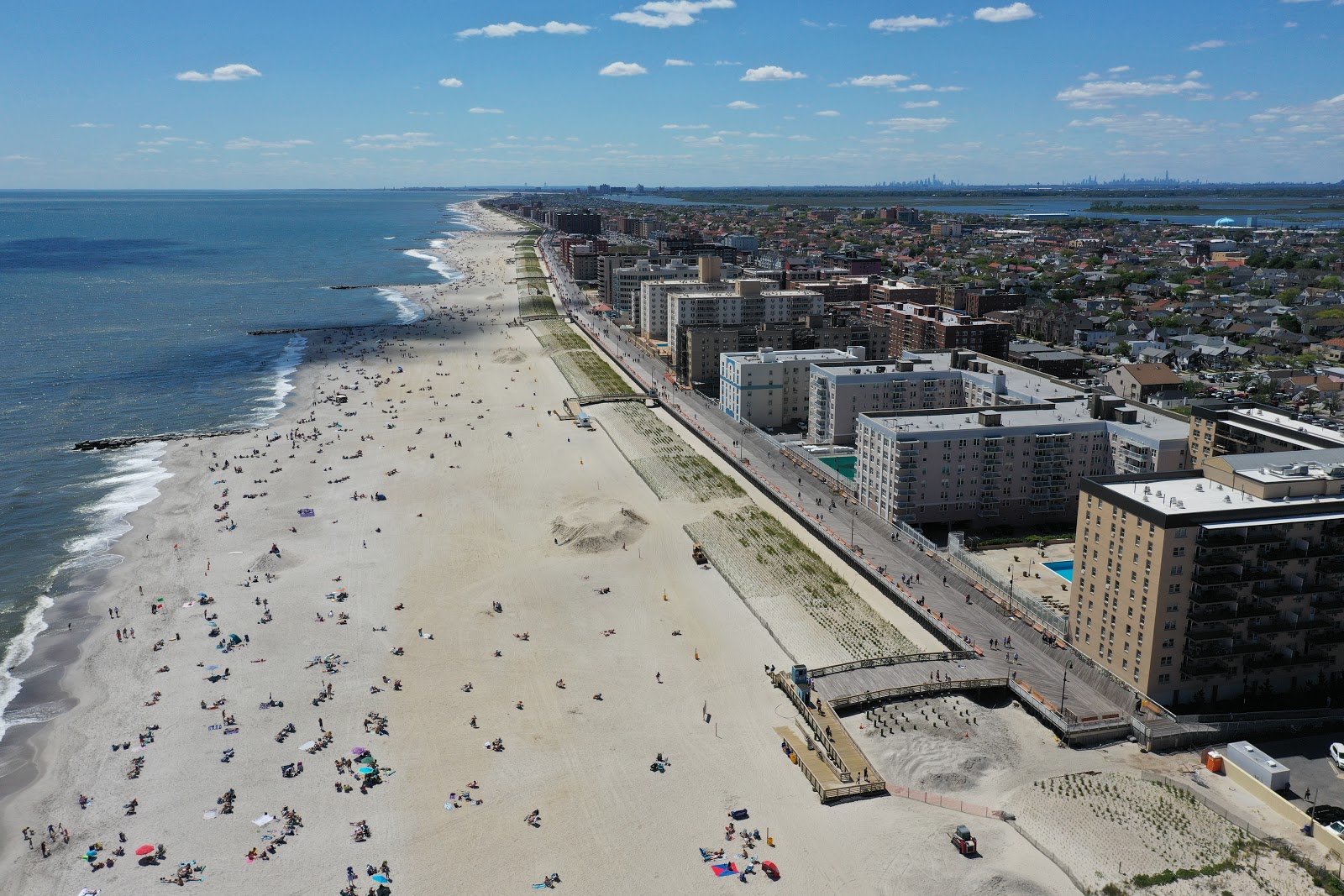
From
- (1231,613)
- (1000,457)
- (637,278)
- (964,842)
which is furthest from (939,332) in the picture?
(964,842)

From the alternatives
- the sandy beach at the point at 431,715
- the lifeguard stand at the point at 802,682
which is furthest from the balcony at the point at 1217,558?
the lifeguard stand at the point at 802,682

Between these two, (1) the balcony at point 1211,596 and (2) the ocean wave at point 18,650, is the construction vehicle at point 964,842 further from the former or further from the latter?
(2) the ocean wave at point 18,650

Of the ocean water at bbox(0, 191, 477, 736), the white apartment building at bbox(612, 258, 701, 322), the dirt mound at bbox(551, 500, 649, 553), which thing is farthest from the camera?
the white apartment building at bbox(612, 258, 701, 322)

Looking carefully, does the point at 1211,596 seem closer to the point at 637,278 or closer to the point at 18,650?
the point at 18,650

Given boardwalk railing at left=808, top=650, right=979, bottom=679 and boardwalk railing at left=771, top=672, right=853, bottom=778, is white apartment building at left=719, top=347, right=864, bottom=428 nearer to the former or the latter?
boardwalk railing at left=808, top=650, right=979, bottom=679

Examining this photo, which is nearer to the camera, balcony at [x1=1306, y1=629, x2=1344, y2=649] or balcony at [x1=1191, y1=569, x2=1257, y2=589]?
balcony at [x1=1191, y1=569, x2=1257, y2=589]

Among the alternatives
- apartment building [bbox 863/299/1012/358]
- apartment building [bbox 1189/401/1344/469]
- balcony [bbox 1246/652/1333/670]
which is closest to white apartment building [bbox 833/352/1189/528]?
apartment building [bbox 1189/401/1344/469]
